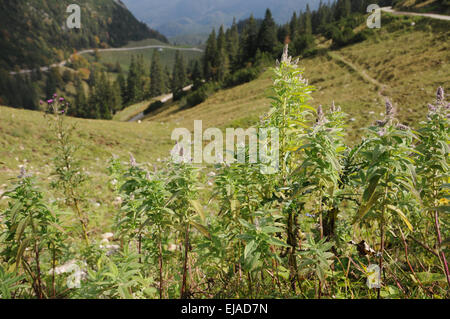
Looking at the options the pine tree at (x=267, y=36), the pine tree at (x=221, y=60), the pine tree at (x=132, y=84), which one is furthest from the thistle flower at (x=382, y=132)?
the pine tree at (x=132, y=84)

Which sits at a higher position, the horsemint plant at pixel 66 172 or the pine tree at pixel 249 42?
the pine tree at pixel 249 42

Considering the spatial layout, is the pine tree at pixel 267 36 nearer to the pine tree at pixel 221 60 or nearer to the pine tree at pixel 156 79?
the pine tree at pixel 221 60

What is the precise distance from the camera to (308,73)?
3756 cm

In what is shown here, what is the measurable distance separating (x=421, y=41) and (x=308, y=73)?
46.1 ft

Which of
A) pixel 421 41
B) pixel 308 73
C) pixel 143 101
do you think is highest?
pixel 143 101

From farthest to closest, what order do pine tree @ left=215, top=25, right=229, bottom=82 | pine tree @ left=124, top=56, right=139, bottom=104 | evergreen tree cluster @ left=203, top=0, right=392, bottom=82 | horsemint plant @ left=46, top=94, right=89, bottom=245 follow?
pine tree @ left=124, top=56, right=139, bottom=104, pine tree @ left=215, top=25, right=229, bottom=82, evergreen tree cluster @ left=203, top=0, right=392, bottom=82, horsemint plant @ left=46, top=94, right=89, bottom=245

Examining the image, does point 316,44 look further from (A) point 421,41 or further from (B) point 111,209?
(B) point 111,209

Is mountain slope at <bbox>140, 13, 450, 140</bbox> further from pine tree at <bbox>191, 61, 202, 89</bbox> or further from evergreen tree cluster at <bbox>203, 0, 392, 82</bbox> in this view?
pine tree at <bbox>191, 61, 202, 89</bbox>

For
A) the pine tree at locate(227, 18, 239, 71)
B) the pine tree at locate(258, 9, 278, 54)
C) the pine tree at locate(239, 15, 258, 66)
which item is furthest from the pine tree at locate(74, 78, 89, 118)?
the pine tree at locate(258, 9, 278, 54)

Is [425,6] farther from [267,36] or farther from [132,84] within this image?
[132,84]

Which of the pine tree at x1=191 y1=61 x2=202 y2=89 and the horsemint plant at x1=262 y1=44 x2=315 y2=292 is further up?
the pine tree at x1=191 y1=61 x2=202 y2=89

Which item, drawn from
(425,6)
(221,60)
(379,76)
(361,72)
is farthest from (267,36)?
(379,76)

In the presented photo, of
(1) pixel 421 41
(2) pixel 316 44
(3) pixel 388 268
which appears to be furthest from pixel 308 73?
(3) pixel 388 268
